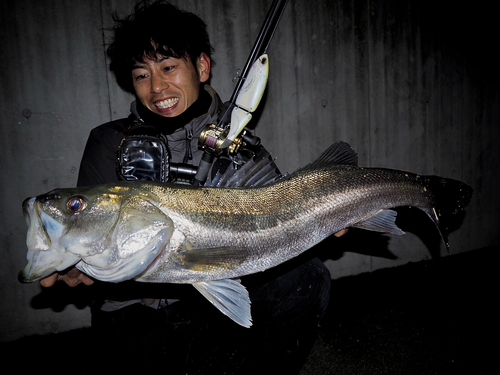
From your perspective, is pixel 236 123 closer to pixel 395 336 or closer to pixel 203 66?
pixel 203 66

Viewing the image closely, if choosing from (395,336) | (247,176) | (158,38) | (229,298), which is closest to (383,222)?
(247,176)

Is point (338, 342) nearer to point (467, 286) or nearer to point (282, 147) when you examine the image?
point (467, 286)

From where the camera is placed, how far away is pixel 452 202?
7.17 feet

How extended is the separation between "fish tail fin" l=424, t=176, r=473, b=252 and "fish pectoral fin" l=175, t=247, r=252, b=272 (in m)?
1.42

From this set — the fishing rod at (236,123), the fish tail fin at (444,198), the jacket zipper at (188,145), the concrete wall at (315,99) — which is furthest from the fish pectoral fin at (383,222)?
the concrete wall at (315,99)

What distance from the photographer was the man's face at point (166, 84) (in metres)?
2.42

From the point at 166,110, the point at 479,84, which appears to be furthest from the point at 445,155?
the point at 166,110

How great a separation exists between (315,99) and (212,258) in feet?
9.83

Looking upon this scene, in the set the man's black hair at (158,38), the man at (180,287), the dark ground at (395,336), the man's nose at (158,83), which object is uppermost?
the man's black hair at (158,38)

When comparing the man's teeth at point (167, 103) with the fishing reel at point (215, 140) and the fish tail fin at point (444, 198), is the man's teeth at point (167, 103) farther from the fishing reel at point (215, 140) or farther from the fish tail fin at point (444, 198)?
the fish tail fin at point (444, 198)

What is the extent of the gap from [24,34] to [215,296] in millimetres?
3107

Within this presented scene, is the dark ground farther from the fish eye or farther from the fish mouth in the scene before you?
the fish eye

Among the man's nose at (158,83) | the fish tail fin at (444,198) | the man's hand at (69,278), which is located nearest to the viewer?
the man's hand at (69,278)

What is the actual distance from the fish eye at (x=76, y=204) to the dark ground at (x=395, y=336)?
4.31 ft
